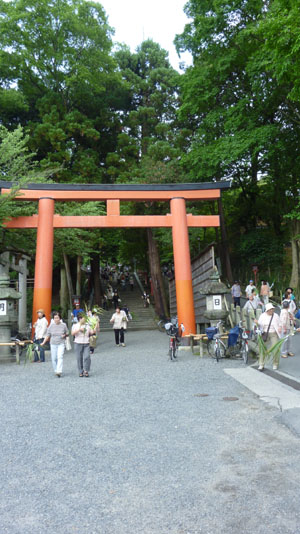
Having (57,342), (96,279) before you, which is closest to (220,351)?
(57,342)

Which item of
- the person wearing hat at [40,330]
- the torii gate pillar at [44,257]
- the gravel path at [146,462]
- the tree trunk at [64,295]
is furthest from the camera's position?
the tree trunk at [64,295]

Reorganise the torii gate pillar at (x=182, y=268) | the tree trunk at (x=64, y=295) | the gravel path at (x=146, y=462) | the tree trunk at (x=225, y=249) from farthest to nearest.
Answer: the tree trunk at (x=225, y=249)
the tree trunk at (x=64, y=295)
the torii gate pillar at (x=182, y=268)
the gravel path at (x=146, y=462)

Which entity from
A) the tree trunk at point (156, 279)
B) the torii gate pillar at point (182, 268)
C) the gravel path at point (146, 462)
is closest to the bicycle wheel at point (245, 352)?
the gravel path at point (146, 462)

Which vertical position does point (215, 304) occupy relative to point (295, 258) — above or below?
below

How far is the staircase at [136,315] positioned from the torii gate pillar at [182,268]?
29.9ft

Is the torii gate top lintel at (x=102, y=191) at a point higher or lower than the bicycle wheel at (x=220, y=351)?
higher

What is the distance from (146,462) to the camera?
13.8 feet

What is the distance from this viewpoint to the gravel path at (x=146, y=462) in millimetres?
3088

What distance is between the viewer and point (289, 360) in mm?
9719

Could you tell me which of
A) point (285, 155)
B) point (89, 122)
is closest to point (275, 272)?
point (285, 155)

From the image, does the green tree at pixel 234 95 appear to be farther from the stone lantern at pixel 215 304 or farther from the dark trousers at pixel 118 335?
the dark trousers at pixel 118 335

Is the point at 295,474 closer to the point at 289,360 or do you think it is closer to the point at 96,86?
the point at 289,360

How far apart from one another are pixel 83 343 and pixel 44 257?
6.14 metres

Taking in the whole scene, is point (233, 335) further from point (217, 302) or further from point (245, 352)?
point (217, 302)
